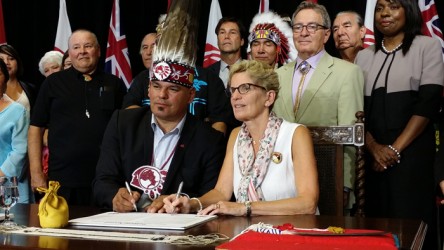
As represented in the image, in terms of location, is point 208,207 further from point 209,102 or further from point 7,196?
point 209,102

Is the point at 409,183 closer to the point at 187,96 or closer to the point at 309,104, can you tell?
the point at 309,104

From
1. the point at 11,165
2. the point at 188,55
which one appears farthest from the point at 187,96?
the point at 11,165

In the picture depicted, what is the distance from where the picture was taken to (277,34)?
3900 mm

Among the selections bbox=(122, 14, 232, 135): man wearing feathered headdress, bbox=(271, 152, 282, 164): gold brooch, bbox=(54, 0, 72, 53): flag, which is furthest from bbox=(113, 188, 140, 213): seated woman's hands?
bbox=(54, 0, 72, 53): flag

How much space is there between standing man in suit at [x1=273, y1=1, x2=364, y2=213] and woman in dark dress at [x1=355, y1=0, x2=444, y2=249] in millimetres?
175

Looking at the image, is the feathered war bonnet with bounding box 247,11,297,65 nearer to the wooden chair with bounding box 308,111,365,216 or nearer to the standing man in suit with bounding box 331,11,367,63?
the standing man in suit with bounding box 331,11,367,63

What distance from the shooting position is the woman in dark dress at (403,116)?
3.34 meters

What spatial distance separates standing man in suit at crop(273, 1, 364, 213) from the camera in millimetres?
3330

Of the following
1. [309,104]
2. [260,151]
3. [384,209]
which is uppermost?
[309,104]

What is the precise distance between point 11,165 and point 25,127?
0.28 meters

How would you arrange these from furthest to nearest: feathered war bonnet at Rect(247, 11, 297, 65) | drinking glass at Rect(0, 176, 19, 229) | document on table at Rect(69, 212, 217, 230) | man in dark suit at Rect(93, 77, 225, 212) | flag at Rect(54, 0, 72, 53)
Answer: flag at Rect(54, 0, 72, 53) → feathered war bonnet at Rect(247, 11, 297, 65) → man in dark suit at Rect(93, 77, 225, 212) → drinking glass at Rect(0, 176, 19, 229) → document on table at Rect(69, 212, 217, 230)

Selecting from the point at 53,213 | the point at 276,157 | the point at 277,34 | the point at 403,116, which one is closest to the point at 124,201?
the point at 53,213

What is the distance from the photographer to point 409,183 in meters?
3.34

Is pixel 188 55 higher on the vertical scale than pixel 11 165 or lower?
higher
